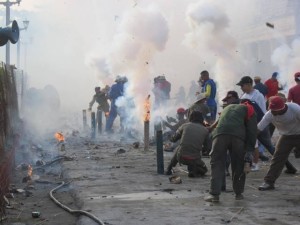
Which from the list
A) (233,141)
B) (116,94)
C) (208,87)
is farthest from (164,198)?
(116,94)

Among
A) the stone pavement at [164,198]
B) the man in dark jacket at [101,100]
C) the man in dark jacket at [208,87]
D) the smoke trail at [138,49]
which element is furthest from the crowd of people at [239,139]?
the man in dark jacket at [101,100]

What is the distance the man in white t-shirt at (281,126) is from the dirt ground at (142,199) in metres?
0.31

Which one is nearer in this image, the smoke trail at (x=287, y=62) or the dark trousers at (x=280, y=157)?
the dark trousers at (x=280, y=157)

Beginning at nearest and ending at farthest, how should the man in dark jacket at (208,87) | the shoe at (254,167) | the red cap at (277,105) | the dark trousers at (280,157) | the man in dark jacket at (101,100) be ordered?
1. the red cap at (277,105)
2. the dark trousers at (280,157)
3. the shoe at (254,167)
4. the man in dark jacket at (208,87)
5. the man in dark jacket at (101,100)

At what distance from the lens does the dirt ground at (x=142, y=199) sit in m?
6.85

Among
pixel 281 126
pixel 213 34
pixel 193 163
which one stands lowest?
pixel 193 163

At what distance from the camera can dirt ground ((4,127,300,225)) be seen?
685 cm

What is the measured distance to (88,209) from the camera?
7.45 m

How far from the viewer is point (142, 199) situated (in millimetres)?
8117

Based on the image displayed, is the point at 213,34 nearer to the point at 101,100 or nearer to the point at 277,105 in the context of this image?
the point at 101,100

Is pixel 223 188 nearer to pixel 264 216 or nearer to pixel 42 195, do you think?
pixel 264 216

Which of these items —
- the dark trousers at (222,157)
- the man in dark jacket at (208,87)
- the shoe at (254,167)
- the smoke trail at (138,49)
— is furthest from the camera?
the smoke trail at (138,49)

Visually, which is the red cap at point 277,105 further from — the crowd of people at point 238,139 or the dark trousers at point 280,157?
the dark trousers at point 280,157

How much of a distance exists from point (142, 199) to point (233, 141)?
163 cm
